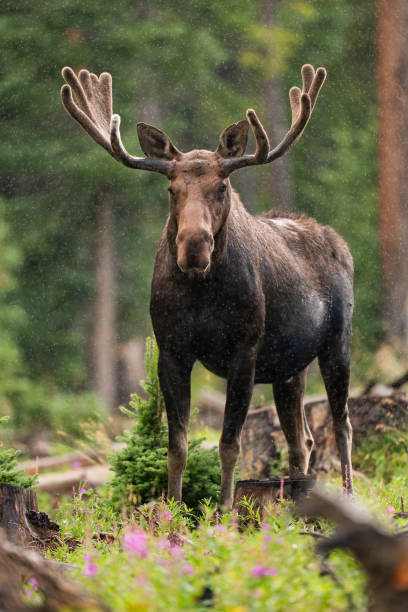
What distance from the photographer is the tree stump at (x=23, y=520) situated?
5.59 m

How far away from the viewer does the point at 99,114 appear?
22.9ft

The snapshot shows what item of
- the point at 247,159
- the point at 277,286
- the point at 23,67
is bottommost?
the point at 277,286

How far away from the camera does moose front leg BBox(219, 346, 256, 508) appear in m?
6.22

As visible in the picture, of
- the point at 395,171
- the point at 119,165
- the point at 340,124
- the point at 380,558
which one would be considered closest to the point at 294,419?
the point at 380,558

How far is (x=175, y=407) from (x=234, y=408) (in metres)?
0.43

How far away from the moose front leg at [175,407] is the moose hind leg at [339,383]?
5.63 ft

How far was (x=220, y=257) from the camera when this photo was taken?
6.16m

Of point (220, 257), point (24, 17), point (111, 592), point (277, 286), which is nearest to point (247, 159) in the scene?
point (220, 257)

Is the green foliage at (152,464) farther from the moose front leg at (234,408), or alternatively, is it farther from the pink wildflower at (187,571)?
the pink wildflower at (187,571)

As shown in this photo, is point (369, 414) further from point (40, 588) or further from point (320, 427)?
point (40, 588)

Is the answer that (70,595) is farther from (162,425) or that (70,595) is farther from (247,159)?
(162,425)

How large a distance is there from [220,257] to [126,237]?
12119 mm

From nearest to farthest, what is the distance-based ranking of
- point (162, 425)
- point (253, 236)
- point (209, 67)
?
1. point (253, 236)
2. point (162, 425)
3. point (209, 67)

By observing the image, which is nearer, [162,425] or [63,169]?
[162,425]
